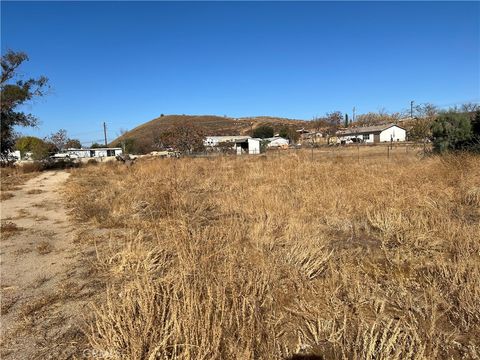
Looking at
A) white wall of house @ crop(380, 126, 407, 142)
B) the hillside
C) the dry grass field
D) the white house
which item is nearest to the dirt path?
the dry grass field

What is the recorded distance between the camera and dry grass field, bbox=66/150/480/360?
2.39m

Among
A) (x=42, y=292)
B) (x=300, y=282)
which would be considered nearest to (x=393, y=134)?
(x=300, y=282)

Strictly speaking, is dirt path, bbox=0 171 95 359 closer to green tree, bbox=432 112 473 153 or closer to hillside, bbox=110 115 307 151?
green tree, bbox=432 112 473 153

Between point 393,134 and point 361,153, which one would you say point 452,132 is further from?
point 393,134

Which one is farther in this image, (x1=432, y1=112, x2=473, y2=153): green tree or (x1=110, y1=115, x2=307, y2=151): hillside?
(x1=110, y1=115, x2=307, y2=151): hillside

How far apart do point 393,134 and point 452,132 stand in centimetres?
6578

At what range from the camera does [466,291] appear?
2.97 meters

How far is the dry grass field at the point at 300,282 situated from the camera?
2393mm

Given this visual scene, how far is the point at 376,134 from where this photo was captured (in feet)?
248

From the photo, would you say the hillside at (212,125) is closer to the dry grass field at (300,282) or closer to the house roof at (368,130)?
the house roof at (368,130)

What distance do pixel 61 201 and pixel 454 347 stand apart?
1098 centimetres

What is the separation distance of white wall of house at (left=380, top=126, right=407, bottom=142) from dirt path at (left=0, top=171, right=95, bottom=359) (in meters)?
76.6

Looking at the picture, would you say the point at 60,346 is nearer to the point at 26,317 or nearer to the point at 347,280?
the point at 26,317

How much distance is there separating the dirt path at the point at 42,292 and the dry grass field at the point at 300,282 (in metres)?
0.23
